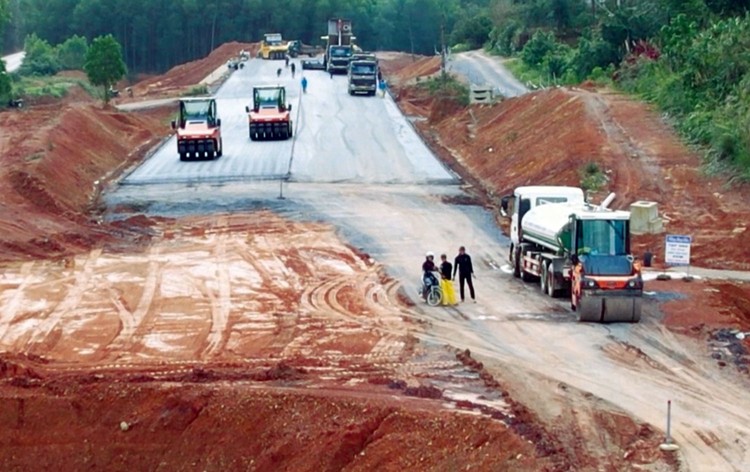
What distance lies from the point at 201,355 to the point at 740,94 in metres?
29.5

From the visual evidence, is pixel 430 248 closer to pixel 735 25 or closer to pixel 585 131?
pixel 585 131

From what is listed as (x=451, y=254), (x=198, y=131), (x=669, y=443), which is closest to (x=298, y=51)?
(x=198, y=131)

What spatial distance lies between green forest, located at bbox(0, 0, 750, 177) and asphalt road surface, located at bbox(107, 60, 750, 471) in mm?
11082

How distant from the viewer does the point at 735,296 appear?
3048cm

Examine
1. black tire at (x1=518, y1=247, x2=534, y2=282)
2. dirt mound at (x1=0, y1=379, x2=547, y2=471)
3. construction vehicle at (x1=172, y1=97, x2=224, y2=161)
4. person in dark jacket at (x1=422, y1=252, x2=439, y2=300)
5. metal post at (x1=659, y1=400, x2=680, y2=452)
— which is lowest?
dirt mound at (x1=0, y1=379, x2=547, y2=471)

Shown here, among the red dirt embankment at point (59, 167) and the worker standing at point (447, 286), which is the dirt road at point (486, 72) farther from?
the worker standing at point (447, 286)

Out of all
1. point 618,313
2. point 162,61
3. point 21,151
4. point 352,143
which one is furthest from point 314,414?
point 162,61

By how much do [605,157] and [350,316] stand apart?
21.3 meters

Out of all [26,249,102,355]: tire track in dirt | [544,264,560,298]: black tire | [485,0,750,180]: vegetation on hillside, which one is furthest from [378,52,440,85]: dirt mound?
[544,264,560,298]: black tire

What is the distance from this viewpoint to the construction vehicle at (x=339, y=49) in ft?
325

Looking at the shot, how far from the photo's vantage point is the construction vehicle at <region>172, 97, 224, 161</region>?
55344mm

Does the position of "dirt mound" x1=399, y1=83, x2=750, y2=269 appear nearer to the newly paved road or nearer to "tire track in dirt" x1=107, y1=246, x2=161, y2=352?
the newly paved road

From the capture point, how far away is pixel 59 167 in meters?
51.5

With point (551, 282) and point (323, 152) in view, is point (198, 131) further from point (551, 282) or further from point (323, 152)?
point (551, 282)
